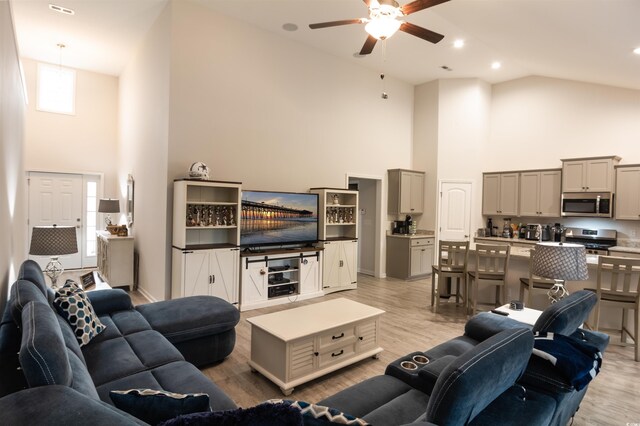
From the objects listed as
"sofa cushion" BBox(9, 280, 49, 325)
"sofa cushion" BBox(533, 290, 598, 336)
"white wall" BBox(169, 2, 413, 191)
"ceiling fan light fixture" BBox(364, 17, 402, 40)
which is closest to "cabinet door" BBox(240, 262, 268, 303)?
"white wall" BBox(169, 2, 413, 191)

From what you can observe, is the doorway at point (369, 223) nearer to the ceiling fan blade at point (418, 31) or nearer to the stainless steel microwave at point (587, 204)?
the stainless steel microwave at point (587, 204)

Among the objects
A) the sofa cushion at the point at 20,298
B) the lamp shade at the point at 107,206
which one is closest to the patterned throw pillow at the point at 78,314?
the sofa cushion at the point at 20,298

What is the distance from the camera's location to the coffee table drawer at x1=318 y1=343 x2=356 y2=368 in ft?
10.1

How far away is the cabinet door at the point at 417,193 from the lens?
7.71m

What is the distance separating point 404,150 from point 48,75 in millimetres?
7818

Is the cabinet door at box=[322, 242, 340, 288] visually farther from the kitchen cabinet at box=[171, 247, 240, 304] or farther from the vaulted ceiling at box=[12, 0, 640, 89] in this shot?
the vaulted ceiling at box=[12, 0, 640, 89]

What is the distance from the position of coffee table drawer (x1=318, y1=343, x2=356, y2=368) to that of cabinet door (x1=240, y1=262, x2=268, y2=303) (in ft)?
7.44

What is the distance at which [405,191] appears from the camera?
7.54 metres

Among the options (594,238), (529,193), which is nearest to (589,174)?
(529,193)

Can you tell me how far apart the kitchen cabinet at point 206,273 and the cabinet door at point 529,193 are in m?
5.97

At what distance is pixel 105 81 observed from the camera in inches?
310

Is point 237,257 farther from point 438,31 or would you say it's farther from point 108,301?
point 438,31

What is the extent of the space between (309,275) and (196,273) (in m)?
1.90

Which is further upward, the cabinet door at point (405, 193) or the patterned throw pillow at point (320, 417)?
the cabinet door at point (405, 193)
